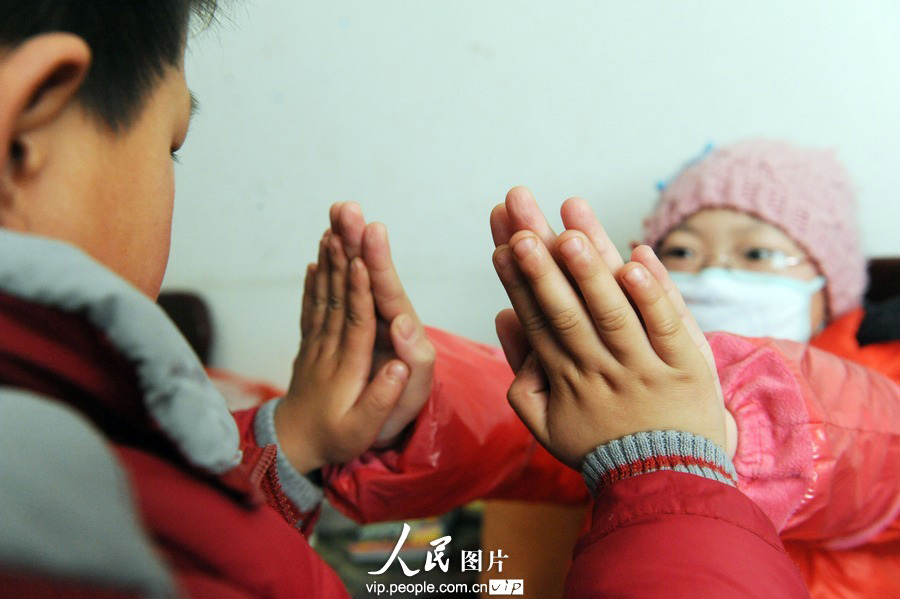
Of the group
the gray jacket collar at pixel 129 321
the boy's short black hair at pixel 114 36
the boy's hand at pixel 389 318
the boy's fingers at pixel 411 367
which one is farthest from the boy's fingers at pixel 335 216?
the gray jacket collar at pixel 129 321

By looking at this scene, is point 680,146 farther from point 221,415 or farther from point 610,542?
point 221,415

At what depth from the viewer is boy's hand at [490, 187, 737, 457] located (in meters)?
0.46

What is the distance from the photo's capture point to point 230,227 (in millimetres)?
1095

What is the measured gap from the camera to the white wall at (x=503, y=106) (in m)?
0.94

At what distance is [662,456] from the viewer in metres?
0.42

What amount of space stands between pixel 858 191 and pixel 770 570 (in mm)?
803

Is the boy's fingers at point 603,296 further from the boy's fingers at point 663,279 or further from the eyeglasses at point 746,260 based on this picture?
the eyeglasses at point 746,260

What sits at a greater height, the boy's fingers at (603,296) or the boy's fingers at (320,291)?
the boy's fingers at (603,296)

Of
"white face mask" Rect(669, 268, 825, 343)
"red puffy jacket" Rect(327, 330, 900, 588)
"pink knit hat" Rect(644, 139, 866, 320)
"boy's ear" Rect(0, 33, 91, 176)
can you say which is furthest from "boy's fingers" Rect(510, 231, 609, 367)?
"pink knit hat" Rect(644, 139, 866, 320)

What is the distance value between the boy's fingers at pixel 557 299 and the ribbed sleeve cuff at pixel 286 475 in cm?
32

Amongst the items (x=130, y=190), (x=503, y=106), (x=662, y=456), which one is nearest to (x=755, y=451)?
(x=662, y=456)

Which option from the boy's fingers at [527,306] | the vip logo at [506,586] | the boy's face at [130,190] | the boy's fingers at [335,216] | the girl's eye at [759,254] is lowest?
the vip logo at [506,586]

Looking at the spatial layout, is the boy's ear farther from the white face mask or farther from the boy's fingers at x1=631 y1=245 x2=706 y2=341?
the white face mask

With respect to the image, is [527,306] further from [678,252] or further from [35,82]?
[678,252]
